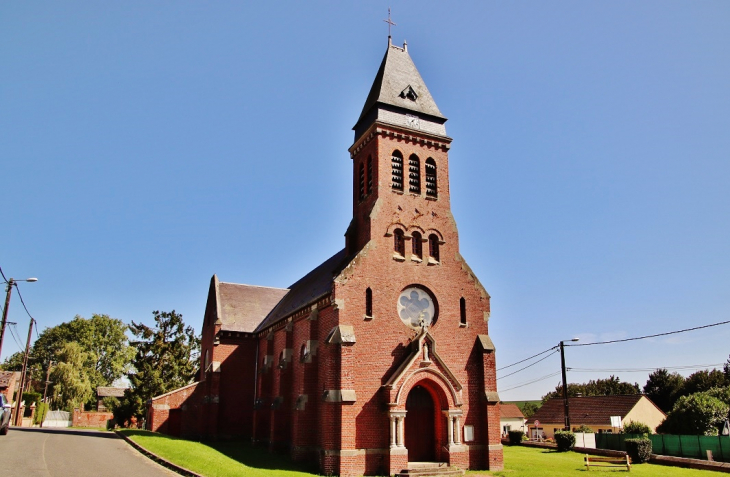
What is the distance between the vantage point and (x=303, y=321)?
93.4 ft

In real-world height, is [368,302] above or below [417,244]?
below

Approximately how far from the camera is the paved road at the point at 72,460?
63.9 ft

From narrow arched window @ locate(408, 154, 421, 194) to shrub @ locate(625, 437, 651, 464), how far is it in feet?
59.1

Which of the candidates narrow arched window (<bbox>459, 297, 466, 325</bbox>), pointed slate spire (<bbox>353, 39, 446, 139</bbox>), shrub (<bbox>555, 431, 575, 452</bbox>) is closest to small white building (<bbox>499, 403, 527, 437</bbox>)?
shrub (<bbox>555, 431, 575, 452</bbox>)

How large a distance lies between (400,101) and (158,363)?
31.9m

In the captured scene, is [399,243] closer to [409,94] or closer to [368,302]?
[368,302]

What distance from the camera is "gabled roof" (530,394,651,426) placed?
2258 inches

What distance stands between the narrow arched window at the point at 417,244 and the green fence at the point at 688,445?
21.1 m

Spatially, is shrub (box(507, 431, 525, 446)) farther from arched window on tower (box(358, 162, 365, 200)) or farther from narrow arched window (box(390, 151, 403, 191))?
narrow arched window (box(390, 151, 403, 191))

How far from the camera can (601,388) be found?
96562 mm

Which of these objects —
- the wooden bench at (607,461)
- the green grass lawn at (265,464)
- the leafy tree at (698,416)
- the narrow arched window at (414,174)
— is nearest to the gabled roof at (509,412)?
the leafy tree at (698,416)

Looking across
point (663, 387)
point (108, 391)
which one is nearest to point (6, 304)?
point (108, 391)

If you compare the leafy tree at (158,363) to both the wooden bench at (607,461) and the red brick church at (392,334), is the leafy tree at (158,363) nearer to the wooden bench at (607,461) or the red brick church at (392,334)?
the red brick church at (392,334)

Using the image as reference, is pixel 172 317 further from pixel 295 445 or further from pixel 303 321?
pixel 295 445
